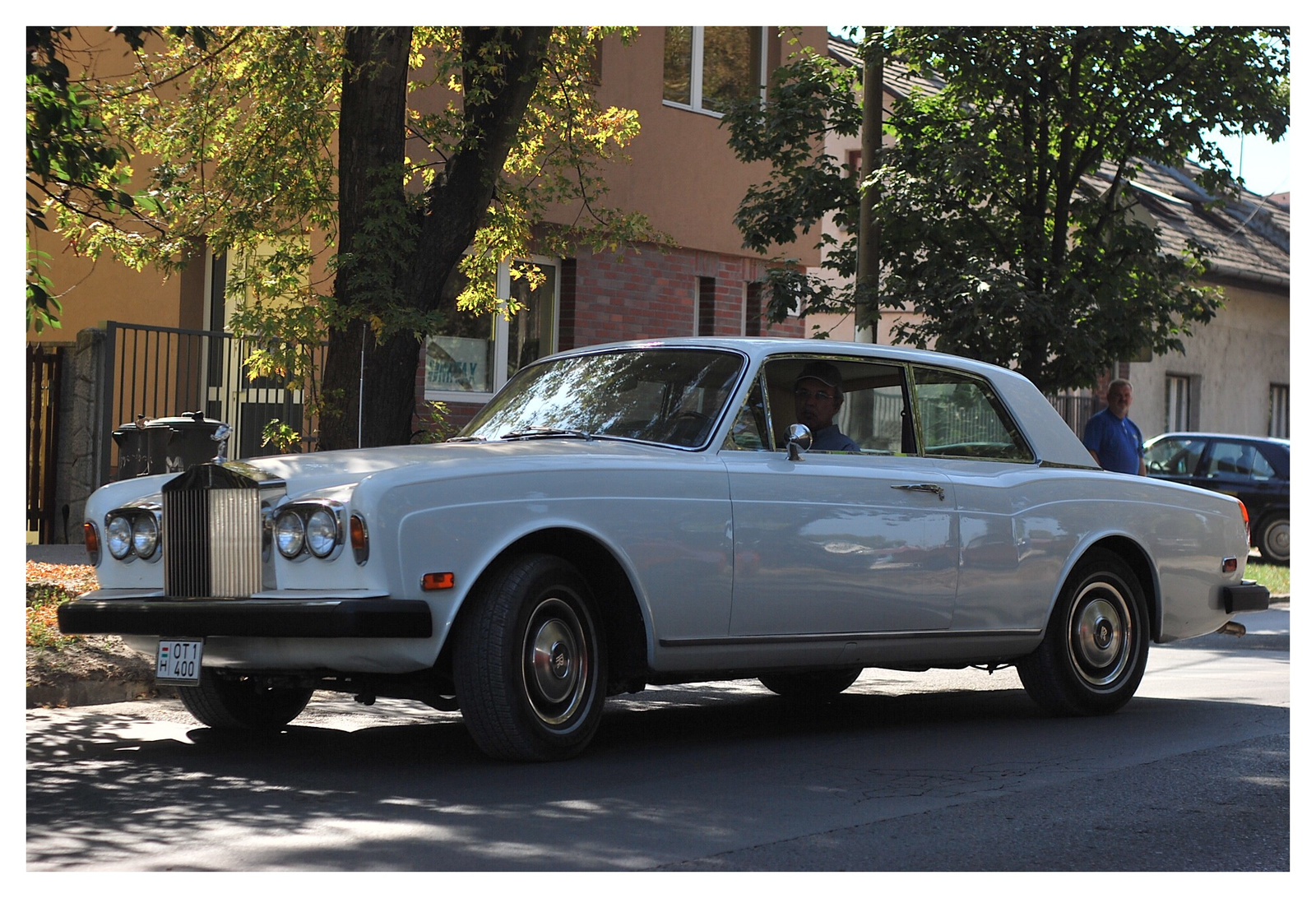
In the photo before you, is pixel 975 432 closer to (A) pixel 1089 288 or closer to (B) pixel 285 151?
(B) pixel 285 151

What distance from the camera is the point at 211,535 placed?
20.1ft

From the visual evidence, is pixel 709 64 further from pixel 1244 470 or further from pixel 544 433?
pixel 544 433

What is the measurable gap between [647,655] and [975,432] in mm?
2529

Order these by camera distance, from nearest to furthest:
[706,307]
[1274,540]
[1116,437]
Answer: [1116,437] < [706,307] < [1274,540]

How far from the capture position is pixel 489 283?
526 inches

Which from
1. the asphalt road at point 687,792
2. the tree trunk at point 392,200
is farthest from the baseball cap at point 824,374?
the tree trunk at point 392,200

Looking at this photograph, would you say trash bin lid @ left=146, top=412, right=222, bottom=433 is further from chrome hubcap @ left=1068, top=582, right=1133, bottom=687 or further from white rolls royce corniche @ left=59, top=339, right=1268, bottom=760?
chrome hubcap @ left=1068, top=582, right=1133, bottom=687

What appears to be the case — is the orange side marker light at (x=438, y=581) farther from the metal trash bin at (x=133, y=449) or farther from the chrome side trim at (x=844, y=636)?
the metal trash bin at (x=133, y=449)

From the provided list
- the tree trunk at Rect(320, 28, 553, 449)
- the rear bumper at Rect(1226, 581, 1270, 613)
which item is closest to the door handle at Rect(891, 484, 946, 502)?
the rear bumper at Rect(1226, 581, 1270, 613)

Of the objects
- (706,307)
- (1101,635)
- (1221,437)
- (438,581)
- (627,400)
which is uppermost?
(706,307)

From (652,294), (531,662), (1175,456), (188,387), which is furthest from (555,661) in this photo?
(1175,456)

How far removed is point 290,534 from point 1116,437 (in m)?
8.51

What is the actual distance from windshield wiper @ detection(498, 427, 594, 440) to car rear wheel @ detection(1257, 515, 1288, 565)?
1723 cm

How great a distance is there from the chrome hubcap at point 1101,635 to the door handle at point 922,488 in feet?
3.42
